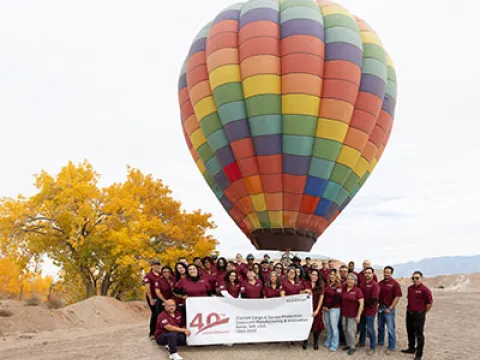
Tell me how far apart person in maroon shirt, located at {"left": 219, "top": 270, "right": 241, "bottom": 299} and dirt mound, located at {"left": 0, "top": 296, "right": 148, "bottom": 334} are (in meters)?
8.02

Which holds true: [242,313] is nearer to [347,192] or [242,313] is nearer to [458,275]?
[347,192]

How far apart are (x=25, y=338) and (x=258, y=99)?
972cm

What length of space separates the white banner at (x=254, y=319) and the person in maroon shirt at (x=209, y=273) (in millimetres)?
527

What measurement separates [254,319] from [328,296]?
1.50 m

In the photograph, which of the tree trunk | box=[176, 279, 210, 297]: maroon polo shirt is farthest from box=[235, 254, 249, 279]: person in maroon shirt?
the tree trunk

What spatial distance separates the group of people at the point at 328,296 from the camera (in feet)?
24.9

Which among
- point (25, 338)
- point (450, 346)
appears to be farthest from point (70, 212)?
point (450, 346)

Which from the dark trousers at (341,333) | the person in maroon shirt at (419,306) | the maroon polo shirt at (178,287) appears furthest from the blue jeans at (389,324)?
the maroon polo shirt at (178,287)

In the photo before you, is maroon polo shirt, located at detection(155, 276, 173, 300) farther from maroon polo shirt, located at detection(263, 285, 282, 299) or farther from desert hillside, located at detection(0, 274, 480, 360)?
maroon polo shirt, located at detection(263, 285, 282, 299)

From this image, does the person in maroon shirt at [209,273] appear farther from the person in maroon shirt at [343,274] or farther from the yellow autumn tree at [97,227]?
the yellow autumn tree at [97,227]

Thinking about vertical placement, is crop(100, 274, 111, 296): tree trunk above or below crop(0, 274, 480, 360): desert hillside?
above

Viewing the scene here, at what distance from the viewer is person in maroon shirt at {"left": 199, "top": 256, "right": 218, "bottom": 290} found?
8.53 meters

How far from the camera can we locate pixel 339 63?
14023 millimetres

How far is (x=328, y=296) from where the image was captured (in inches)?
317
